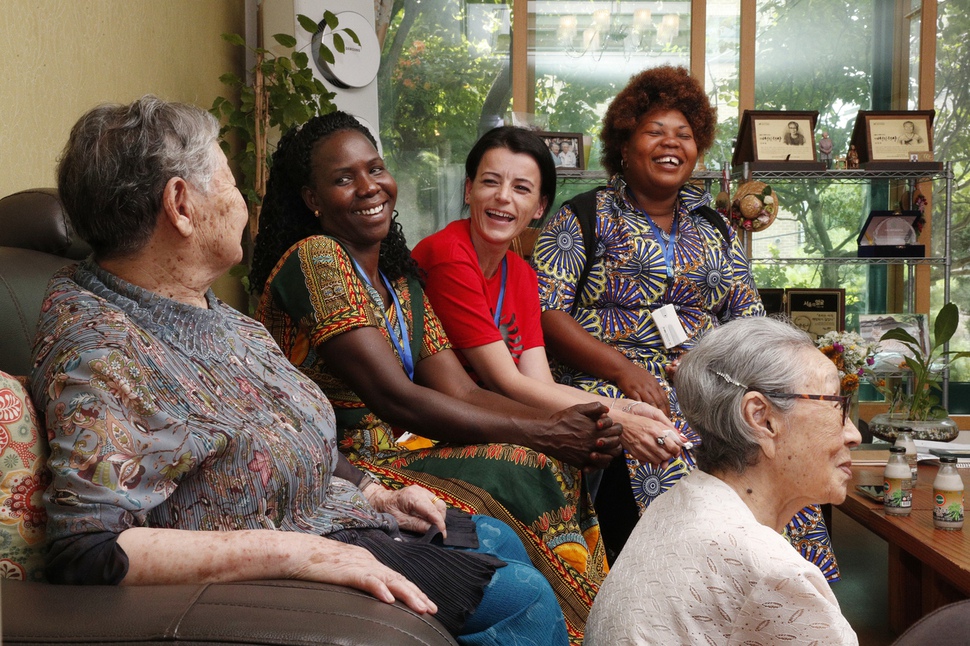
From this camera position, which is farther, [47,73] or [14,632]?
[47,73]

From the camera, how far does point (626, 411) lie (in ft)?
7.97

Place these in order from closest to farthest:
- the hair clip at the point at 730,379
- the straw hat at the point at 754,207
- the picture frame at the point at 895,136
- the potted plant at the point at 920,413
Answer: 1. the hair clip at the point at 730,379
2. the potted plant at the point at 920,413
3. the straw hat at the point at 754,207
4. the picture frame at the point at 895,136

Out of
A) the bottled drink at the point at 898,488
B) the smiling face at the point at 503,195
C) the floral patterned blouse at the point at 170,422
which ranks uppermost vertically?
the smiling face at the point at 503,195

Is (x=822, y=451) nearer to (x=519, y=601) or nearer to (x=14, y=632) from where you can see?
(x=519, y=601)

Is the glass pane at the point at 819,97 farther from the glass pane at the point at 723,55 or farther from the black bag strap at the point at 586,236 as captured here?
the black bag strap at the point at 586,236

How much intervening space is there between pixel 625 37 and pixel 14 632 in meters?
5.01

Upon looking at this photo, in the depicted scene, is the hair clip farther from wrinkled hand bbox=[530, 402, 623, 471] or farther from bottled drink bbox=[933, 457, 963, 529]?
bottled drink bbox=[933, 457, 963, 529]

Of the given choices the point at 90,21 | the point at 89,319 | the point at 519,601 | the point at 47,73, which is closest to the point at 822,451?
the point at 519,601

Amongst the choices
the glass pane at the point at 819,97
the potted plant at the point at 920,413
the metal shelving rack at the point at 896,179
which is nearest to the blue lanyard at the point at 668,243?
the potted plant at the point at 920,413

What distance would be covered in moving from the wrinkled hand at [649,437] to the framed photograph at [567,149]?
264cm

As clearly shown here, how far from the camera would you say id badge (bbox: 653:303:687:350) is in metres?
2.75

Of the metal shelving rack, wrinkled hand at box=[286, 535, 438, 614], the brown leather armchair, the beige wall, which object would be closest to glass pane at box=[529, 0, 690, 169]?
the metal shelving rack

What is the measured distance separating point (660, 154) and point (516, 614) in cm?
192

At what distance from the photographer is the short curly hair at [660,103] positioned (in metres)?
3.05
